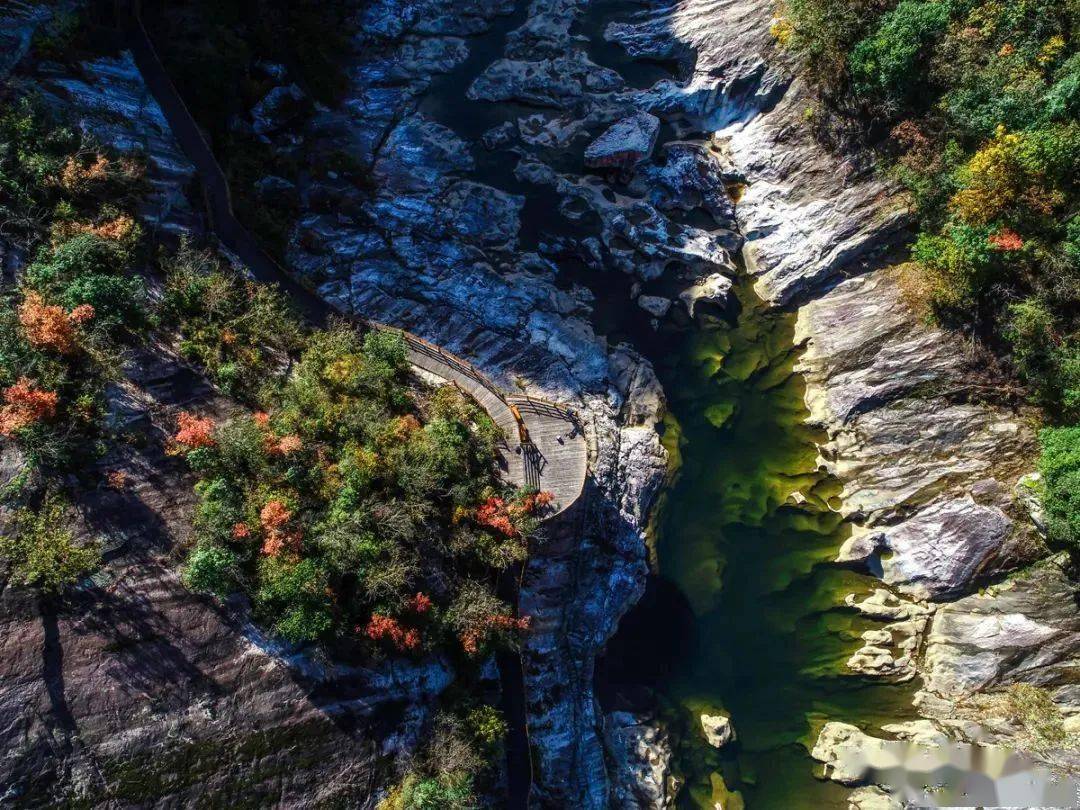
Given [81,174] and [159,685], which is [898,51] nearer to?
[81,174]

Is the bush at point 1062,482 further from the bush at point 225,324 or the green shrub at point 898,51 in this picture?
the bush at point 225,324

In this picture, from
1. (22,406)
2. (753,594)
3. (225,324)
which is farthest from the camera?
(753,594)

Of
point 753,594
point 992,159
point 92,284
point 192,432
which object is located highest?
point 992,159

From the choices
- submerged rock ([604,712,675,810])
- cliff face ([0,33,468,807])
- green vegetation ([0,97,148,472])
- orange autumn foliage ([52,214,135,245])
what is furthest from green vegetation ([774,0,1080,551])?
green vegetation ([0,97,148,472])

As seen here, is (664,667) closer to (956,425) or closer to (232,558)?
(956,425)

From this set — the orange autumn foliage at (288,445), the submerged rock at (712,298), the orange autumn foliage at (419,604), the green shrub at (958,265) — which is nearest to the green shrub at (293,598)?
the orange autumn foliage at (419,604)

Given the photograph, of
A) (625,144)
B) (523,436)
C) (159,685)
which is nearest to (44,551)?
(159,685)
